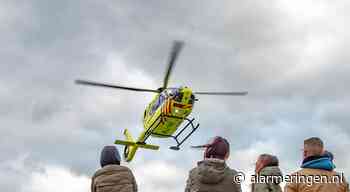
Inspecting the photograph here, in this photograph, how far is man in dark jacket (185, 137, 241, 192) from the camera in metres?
8.47

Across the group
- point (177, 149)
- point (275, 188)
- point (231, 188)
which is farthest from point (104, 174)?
point (177, 149)

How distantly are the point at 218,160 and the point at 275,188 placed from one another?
1.48 meters

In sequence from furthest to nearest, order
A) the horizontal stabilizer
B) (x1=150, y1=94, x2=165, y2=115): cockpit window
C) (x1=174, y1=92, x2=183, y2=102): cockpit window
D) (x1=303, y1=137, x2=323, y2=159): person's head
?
the horizontal stabilizer
(x1=150, y1=94, x2=165, y2=115): cockpit window
(x1=174, y1=92, x2=183, y2=102): cockpit window
(x1=303, y1=137, x2=323, y2=159): person's head

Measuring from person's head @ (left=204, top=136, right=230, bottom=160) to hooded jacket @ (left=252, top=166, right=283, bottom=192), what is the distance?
1.12m

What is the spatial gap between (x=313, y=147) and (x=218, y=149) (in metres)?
1.43

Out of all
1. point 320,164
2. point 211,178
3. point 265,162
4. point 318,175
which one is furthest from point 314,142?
point 211,178

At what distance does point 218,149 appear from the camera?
8.56 meters

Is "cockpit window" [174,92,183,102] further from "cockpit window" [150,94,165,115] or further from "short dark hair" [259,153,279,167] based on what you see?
"short dark hair" [259,153,279,167]

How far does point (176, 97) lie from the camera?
95.1 feet

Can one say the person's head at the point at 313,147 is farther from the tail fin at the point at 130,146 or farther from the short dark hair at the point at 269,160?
the tail fin at the point at 130,146

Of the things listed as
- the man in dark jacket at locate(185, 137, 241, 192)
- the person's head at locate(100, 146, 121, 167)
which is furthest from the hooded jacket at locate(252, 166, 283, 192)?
the person's head at locate(100, 146, 121, 167)

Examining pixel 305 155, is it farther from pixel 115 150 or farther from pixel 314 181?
pixel 115 150

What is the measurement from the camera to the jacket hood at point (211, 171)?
845 cm

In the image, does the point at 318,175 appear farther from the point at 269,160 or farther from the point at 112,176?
the point at 112,176
